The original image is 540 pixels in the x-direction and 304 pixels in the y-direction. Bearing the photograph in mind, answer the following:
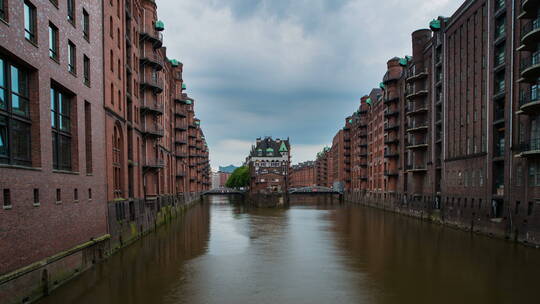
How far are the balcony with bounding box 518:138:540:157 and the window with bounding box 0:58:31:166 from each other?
29360mm

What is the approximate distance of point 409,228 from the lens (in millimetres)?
41250

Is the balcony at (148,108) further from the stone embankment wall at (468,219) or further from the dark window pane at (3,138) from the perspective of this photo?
the stone embankment wall at (468,219)

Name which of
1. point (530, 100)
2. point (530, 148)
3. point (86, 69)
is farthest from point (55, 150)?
point (530, 100)

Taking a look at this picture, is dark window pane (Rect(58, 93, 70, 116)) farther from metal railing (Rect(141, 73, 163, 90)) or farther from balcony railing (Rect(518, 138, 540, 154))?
balcony railing (Rect(518, 138, 540, 154))

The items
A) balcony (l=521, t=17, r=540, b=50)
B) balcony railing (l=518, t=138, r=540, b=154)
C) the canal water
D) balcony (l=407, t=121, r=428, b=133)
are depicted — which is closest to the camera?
the canal water

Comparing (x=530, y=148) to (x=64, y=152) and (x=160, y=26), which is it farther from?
(x=160, y=26)

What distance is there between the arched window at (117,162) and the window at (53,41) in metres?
10.5

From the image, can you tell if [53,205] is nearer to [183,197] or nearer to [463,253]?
[463,253]

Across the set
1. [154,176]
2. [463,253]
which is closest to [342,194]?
[154,176]

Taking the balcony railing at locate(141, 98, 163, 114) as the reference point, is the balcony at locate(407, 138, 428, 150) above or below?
below

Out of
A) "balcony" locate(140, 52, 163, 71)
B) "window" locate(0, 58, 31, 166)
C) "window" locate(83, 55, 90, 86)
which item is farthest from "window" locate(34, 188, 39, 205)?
"balcony" locate(140, 52, 163, 71)

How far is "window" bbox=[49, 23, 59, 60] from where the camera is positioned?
57.2 ft

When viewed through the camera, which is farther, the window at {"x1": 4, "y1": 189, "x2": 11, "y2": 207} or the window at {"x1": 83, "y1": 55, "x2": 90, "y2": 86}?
the window at {"x1": 83, "y1": 55, "x2": 90, "y2": 86}

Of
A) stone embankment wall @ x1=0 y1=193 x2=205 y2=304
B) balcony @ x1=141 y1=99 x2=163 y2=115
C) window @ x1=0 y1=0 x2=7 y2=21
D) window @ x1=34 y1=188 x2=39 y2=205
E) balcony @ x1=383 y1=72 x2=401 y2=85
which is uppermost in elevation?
balcony @ x1=383 y1=72 x2=401 y2=85
